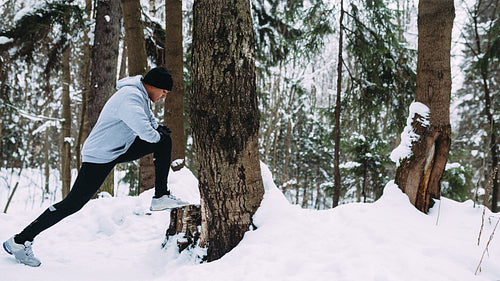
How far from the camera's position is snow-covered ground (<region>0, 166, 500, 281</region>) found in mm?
1801

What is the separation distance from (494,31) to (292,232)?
23.3ft

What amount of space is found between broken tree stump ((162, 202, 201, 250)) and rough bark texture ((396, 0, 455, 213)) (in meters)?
2.13

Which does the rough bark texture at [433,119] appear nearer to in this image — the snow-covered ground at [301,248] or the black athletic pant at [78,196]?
the snow-covered ground at [301,248]

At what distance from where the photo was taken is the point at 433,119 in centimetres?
282

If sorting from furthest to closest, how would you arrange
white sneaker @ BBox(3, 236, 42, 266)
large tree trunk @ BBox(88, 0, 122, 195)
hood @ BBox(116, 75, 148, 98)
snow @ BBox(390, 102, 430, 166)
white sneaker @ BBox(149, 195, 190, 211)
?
large tree trunk @ BBox(88, 0, 122, 195) → snow @ BBox(390, 102, 430, 166) → white sneaker @ BBox(149, 195, 190, 211) → hood @ BBox(116, 75, 148, 98) → white sneaker @ BBox(3, 236, 42, 266)

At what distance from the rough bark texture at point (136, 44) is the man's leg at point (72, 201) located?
2.40m

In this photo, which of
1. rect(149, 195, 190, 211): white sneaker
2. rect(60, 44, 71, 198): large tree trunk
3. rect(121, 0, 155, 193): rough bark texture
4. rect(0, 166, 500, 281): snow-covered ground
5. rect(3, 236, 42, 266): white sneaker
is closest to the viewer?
rect(0, 166, 500, 281): snow-covered ground

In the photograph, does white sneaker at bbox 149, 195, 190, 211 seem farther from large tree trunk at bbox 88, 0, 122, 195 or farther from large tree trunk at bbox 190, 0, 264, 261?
large tree trunk at bbox 88, 0, 122, 195

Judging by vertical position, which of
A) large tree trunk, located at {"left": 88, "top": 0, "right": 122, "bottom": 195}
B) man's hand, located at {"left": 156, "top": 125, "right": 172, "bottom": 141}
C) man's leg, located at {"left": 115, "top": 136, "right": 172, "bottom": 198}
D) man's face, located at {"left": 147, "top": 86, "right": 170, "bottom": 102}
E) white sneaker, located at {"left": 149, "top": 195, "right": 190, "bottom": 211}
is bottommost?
white sneaker, located at {"left": 149, "top": 195, "right": 190, "bottom": 211}

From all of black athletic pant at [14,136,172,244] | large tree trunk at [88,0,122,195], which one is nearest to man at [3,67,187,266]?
black athletic pant at [14,136,172,244]

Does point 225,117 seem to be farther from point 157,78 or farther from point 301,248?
point 301,248

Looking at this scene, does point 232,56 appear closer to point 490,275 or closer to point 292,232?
point 292,232

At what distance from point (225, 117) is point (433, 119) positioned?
209 centimetres

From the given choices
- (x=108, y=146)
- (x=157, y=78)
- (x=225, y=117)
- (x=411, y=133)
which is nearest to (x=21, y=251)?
(x=108, y=146)
